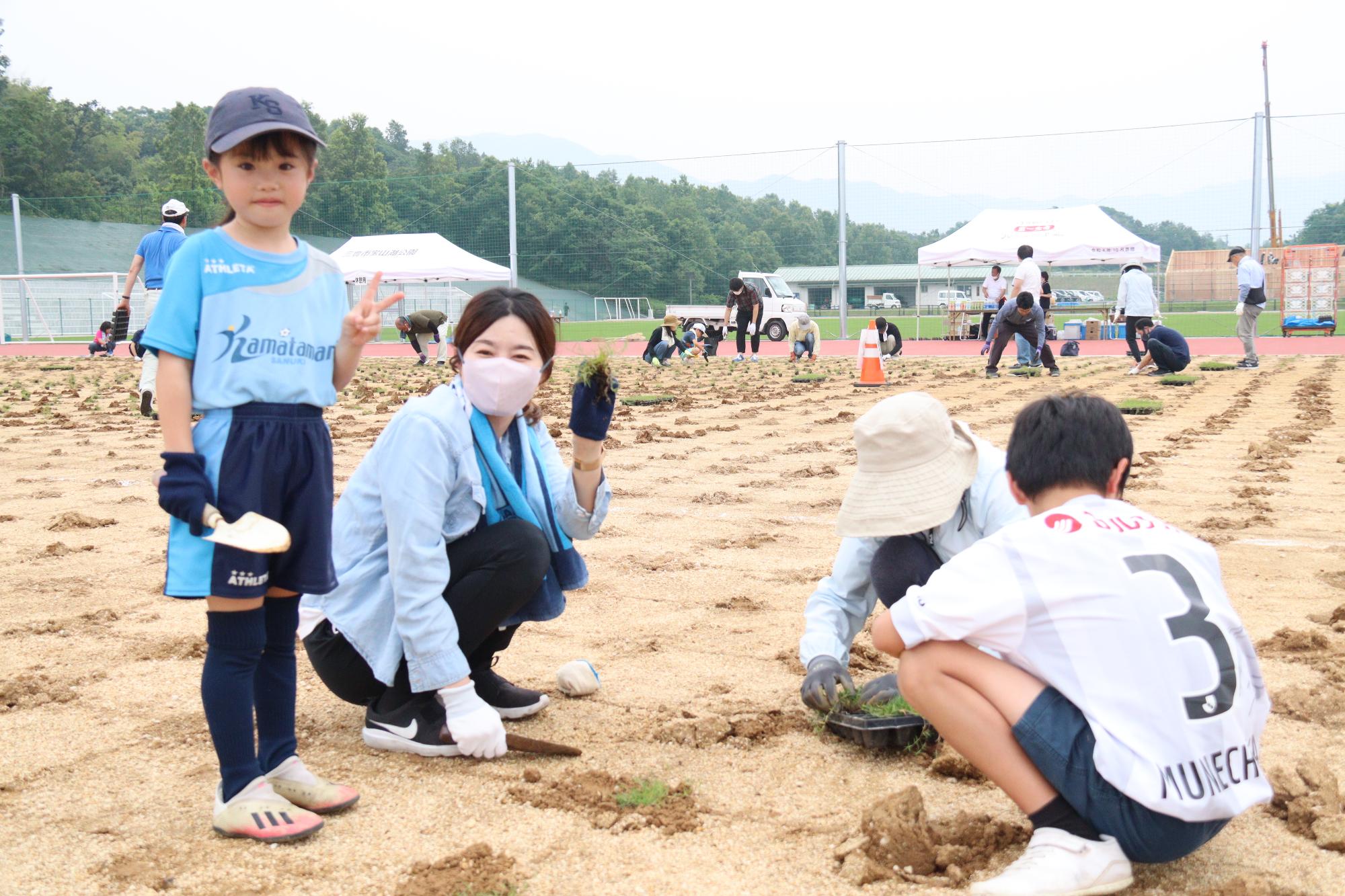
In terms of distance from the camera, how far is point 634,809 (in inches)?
94.1

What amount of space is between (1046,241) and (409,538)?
72.4 feet

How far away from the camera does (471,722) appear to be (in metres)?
2.57

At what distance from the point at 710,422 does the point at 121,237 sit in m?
30.8

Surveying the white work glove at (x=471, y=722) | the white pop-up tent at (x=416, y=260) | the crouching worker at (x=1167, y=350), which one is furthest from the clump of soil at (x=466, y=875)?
the white pop-up tent at (x=416, y=260)

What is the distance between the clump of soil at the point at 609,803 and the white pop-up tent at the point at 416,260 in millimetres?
24308

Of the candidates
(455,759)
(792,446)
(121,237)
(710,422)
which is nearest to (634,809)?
(455,759)

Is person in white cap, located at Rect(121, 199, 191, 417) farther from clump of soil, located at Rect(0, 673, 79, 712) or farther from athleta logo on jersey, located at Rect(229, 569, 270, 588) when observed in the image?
athleta logo on jersey, located at Rect(229, 569, 270, 588)

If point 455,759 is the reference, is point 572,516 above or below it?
above

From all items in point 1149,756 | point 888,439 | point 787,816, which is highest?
point 888,439

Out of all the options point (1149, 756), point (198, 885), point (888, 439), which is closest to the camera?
point (1149, 756)

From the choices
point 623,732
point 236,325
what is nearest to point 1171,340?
point 623,732

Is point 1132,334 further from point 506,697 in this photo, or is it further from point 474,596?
point 474,596

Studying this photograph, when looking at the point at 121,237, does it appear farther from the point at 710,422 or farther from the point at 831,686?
the point at 831,686

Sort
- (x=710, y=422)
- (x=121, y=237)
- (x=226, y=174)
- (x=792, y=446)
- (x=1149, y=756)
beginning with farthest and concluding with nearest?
(x=121, y=237), (x=710, y=422), (x=792, y=446), (x=226, y=174), (x=1149, y=756)
